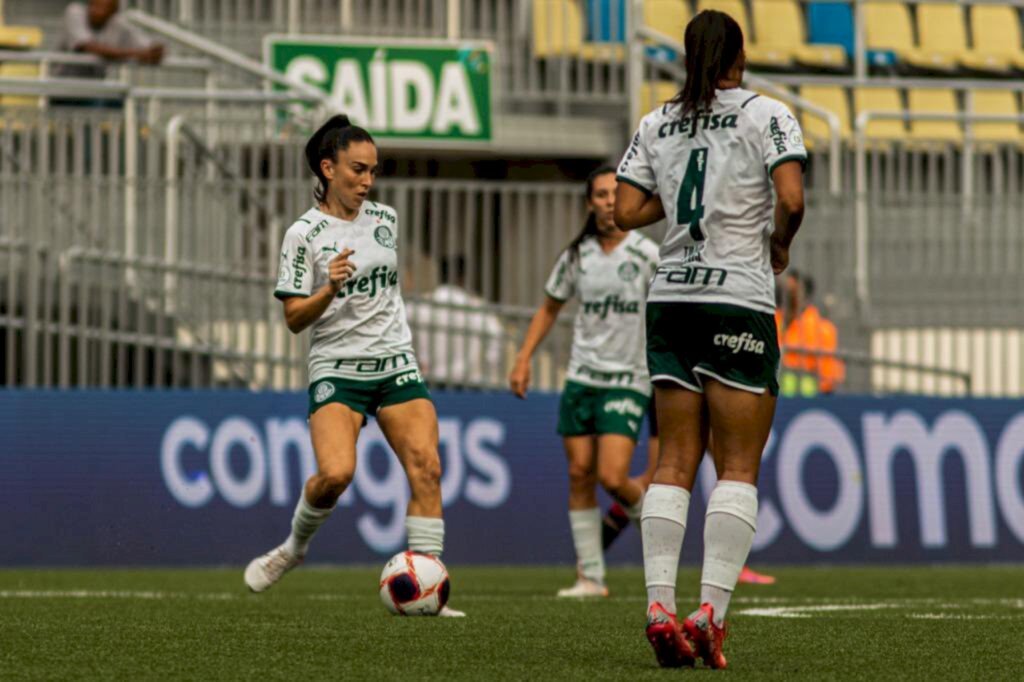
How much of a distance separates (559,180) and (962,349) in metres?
5.03

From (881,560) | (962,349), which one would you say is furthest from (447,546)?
(962,349)

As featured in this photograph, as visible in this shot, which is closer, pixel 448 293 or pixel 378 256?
pixel 378 256

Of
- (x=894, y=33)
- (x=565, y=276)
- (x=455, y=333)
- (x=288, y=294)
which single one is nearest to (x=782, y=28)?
(x=894, y=33)

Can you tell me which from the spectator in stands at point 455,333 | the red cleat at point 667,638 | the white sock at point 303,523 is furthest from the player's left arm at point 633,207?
the spectator in stands at point 455,333

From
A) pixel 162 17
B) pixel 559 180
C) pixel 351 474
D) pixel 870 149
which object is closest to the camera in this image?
pixel 351 474

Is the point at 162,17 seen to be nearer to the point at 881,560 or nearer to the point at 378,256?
the point at 881,560

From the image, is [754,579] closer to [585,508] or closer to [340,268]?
[585,508]

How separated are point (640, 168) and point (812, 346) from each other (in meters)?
8.84

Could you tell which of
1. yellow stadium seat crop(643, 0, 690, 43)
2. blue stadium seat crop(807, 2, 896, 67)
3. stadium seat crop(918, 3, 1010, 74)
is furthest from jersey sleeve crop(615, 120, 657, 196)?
stadium seat crop(918, 3, 1010, 74)

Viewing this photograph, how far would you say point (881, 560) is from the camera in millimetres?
13805

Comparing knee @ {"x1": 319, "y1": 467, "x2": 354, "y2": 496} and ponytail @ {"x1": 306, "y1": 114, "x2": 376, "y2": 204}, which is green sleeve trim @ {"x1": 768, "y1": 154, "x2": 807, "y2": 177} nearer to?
ponytail @ {"x1": 306, "y1": 114, "x2": 376, "y2": 204}

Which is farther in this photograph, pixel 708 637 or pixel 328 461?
pixel 328 461

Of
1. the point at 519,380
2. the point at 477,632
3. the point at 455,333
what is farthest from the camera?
the point at 455,333

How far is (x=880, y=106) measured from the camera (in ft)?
60.5
